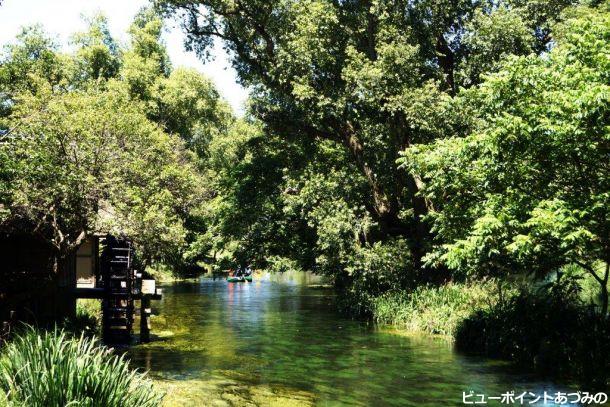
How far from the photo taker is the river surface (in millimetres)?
13062

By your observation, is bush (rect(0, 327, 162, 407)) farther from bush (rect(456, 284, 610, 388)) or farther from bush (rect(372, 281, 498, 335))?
bush (rect(372, 281, 498, 335))

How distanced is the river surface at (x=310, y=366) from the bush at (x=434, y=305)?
0.89m

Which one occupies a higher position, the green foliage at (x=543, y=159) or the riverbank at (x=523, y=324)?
the green foliage at (x=543, y=159)

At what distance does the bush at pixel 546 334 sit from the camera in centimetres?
1414

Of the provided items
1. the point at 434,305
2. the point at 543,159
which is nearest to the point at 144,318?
the point at 434,305

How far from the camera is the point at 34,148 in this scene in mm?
15453

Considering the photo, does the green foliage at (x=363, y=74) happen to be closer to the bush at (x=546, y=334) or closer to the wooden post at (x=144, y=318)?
the bush at (x=546, y=334)

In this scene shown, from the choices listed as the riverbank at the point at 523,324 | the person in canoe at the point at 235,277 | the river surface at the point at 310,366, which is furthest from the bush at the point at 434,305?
the person in canoe at the point at 235,277

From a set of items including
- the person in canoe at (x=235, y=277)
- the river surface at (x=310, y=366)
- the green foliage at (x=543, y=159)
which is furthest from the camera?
the person in canoe at (x=235, y=277)

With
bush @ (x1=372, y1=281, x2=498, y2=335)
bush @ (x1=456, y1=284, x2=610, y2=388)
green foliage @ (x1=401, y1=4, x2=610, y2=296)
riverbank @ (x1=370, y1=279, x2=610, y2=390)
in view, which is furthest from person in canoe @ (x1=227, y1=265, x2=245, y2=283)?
green foliage @ (x1=401, y1=4, x2=610, y2=296)

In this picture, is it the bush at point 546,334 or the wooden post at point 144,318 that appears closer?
the bush at point 546,334

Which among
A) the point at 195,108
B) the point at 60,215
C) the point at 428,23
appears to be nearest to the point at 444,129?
the point at 428,23

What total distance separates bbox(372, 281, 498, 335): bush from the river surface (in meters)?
0.89

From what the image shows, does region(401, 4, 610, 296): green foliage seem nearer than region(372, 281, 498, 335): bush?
Yes
